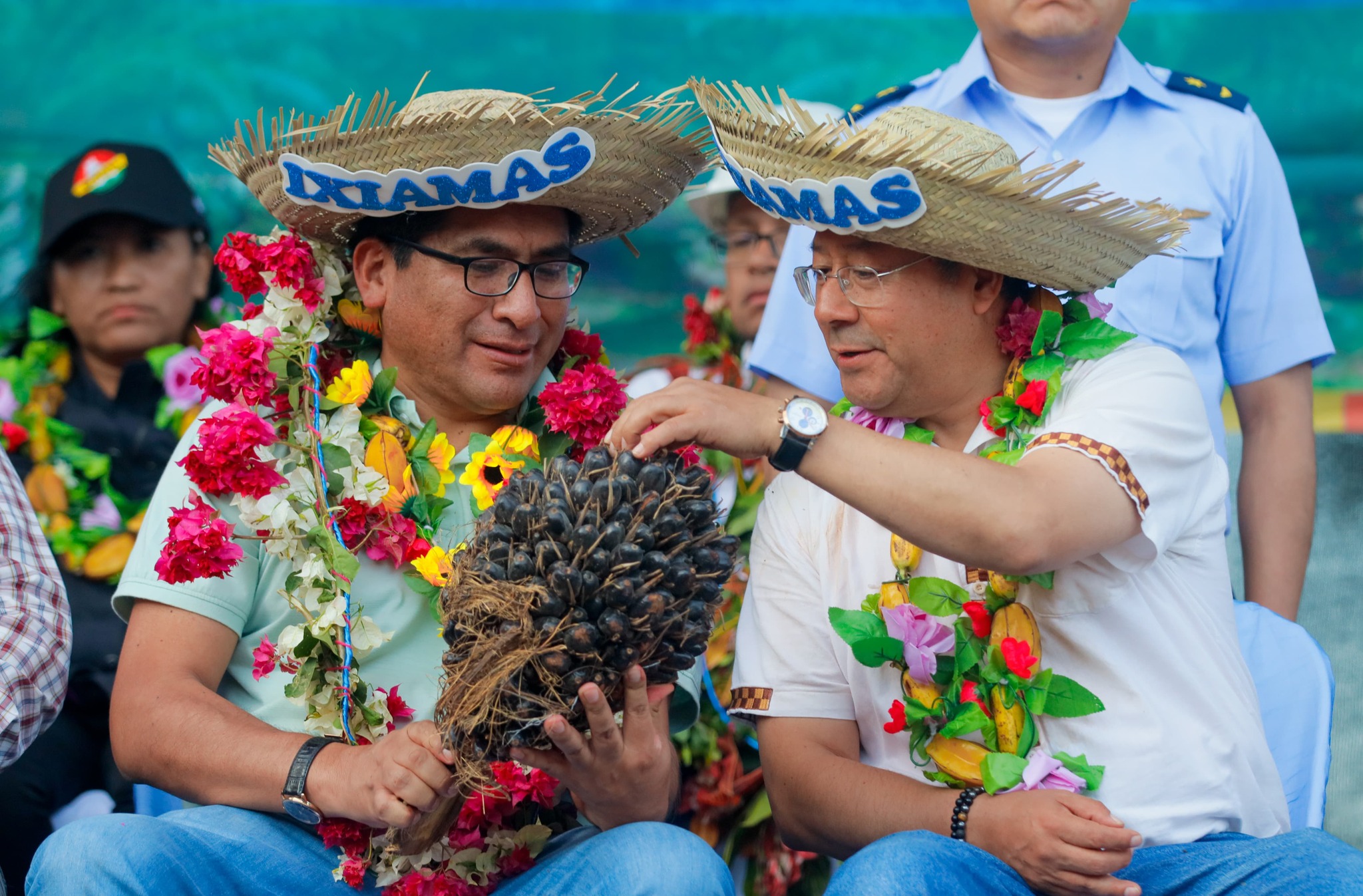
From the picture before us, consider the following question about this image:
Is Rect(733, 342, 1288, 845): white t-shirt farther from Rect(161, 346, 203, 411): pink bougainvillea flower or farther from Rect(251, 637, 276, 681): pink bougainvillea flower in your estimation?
Rect(161, 346, 203, 411): pink bougainvillea flower

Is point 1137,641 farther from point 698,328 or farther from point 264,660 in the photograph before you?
point 698,328

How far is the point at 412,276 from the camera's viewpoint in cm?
259

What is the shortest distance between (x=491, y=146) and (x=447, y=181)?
0.11m

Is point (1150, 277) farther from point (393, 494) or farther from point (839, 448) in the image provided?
point (393, 494)

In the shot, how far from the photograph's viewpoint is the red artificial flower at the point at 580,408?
2527mm

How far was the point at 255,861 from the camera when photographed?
7.28 ft

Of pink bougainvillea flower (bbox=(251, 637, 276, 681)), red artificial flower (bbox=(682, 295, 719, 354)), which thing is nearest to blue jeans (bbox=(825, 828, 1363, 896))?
pink bougainvillea flower (bbox=(251, 637, 276, 681))

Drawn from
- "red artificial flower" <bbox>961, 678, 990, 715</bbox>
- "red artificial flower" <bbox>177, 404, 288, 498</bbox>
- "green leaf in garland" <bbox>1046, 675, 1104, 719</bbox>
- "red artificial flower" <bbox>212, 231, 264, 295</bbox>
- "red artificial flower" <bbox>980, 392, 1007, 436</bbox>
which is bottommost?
"red artificial flower" <bbox>961, 678, 990, 715</bbox>

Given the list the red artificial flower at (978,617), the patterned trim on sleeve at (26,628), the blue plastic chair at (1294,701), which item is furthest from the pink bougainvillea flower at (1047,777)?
the patterned trim on sleeve at (26,628)

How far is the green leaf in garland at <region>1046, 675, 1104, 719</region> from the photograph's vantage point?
215cm

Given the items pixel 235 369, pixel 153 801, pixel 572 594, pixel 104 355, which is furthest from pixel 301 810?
pixel 104 355

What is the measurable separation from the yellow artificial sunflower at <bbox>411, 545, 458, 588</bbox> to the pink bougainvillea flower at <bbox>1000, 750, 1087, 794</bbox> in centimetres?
108

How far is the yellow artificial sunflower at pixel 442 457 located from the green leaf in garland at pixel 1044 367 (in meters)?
1.14

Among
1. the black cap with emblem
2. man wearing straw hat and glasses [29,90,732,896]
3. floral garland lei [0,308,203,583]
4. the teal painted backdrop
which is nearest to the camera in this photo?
man wearing straw hat and glasses [29,90,732,896]
